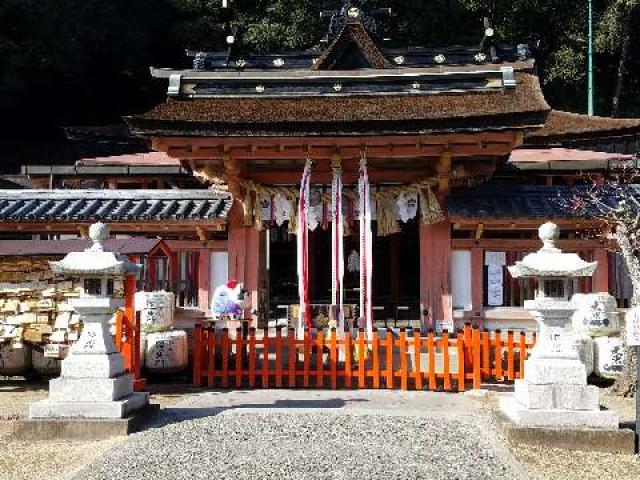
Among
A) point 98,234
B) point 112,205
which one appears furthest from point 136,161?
point 98,234

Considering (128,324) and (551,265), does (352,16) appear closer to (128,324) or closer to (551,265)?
(128,324)

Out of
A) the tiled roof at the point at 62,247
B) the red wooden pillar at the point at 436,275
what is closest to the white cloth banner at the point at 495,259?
the red wooden pillar at the point at 436,275

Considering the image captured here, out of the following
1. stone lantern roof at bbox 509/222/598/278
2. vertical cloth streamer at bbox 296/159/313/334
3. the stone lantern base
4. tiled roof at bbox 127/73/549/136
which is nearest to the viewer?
the stone lantern base

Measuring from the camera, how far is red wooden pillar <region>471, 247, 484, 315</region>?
41.4 feet

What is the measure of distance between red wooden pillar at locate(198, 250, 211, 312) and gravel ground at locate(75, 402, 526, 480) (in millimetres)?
4942

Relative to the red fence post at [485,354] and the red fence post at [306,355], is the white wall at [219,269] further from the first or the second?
the red fence post at [485,354]

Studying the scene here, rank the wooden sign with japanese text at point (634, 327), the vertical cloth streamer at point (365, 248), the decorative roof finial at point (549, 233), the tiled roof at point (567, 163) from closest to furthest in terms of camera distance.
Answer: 1. the wooden sign with japanese text at point (634, 327)
2. the decorative roof finial at point (549, 233)
3. the vertical cloth streamer at point (365, 248)
4. the tiled roof at point (567, 163)

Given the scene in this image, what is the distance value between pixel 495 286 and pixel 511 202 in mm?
1602

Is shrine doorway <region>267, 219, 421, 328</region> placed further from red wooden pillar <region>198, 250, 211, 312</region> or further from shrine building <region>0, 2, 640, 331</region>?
red wooden pillar <region>198, 250, 211, 312</region>

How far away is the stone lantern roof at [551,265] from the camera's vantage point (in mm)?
7629

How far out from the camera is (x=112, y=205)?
44.2 ft

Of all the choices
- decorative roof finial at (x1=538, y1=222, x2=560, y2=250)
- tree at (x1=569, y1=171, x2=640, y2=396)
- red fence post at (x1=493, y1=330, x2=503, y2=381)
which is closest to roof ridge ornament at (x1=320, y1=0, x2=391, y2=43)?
Result: tree at (x1=569, y1=171, x2=640, y2=396)

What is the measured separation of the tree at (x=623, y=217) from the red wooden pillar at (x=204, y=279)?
271 inches

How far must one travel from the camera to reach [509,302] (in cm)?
1279
